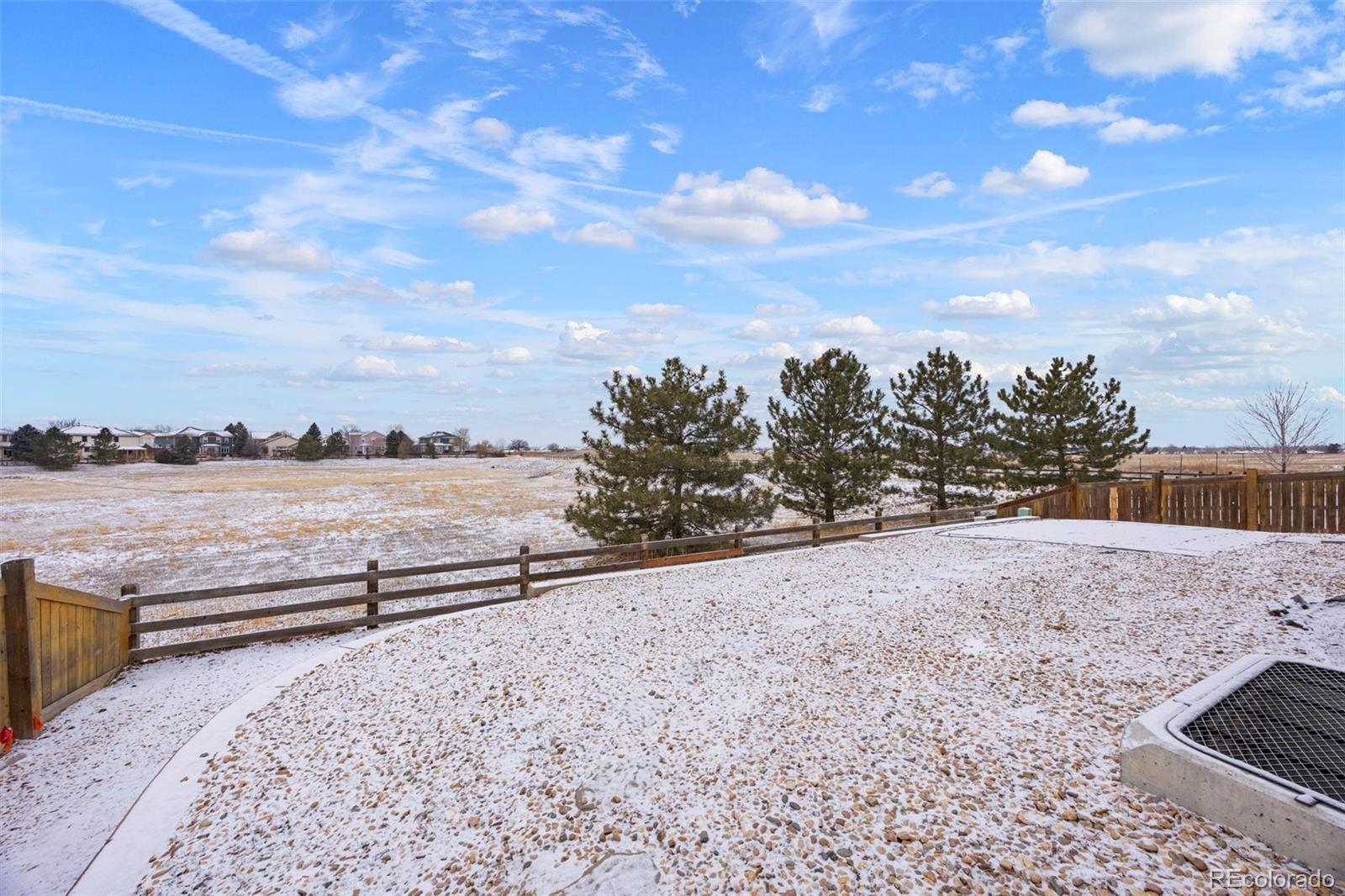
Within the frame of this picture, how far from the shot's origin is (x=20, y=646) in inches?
244

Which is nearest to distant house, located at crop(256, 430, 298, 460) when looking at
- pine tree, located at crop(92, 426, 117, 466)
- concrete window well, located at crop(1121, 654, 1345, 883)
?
pine tree, located at crop(92, 426, 117, 466)

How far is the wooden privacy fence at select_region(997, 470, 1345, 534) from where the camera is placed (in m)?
11.9

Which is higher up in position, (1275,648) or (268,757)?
(1275,648)

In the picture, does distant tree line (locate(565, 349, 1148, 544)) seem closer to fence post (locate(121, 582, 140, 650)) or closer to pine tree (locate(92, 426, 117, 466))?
fence post (locate(121, 582, 140, 650))

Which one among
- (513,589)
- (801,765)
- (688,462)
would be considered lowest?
(513,589)

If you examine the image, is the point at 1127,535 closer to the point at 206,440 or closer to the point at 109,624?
the point at 109,624

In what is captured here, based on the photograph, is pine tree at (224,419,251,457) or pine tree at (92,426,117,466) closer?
pine tree at (92,426,117,466)

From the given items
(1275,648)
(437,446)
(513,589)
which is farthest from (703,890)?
(437,446)

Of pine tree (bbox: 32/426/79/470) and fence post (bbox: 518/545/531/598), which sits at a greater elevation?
pine tree (bbox: 32/426/79/470)

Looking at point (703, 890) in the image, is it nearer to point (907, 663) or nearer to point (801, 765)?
point (801, 765)

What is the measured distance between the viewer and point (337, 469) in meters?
65.2

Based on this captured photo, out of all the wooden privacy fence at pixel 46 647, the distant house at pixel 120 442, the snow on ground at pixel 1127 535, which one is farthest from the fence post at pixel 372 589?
the distant house at pixel 120 442

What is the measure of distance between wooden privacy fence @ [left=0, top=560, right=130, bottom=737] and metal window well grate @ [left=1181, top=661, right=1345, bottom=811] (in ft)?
33.6

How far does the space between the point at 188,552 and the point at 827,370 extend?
77.5 feet
